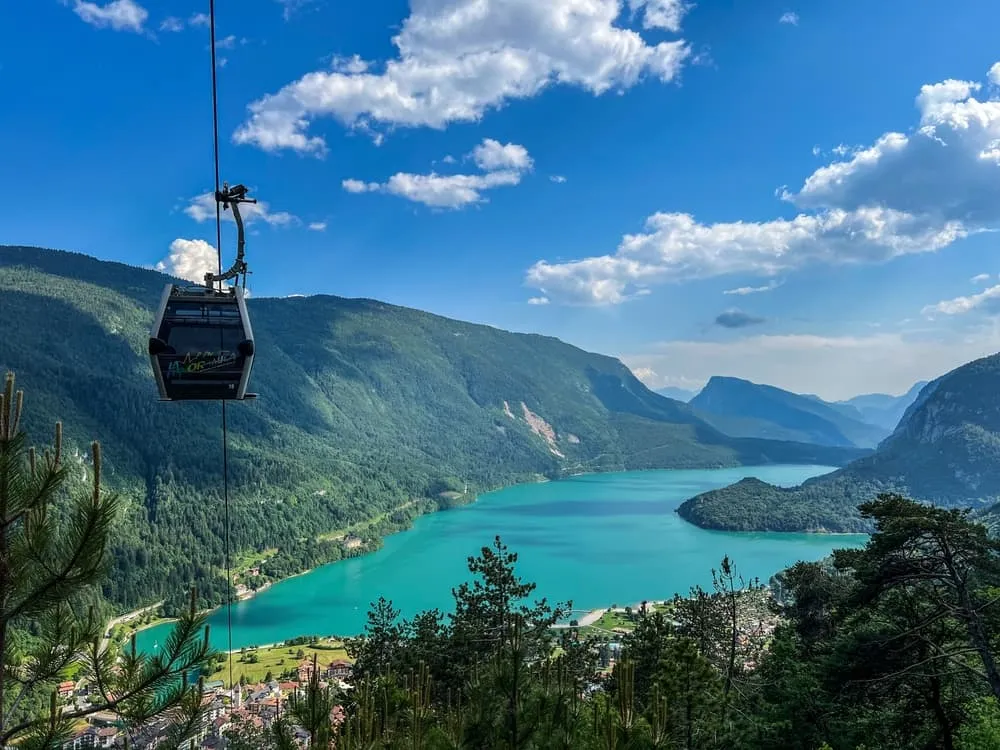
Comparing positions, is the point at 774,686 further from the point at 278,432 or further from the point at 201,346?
the point at 278,432

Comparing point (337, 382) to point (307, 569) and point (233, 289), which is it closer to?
point (307, 569)

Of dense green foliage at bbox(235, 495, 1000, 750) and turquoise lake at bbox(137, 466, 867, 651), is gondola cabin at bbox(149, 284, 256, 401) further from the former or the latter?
turquoise lake at bbox(137, 466, 867, 651)

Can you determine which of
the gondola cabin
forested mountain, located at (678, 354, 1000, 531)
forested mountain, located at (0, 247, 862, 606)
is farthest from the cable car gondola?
forested mountain, located at (678, 354, 1000, 531)

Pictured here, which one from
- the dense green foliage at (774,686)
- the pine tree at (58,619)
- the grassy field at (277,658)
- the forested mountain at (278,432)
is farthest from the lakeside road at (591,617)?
the pine tree at (58,619)

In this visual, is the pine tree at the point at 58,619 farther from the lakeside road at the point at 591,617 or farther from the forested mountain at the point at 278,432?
the lakeside road at the point at 591,617

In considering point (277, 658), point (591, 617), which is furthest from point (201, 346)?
point (591, 617)

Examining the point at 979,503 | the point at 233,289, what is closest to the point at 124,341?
the point at 233,289

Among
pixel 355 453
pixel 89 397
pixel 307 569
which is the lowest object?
pixel 307 569
